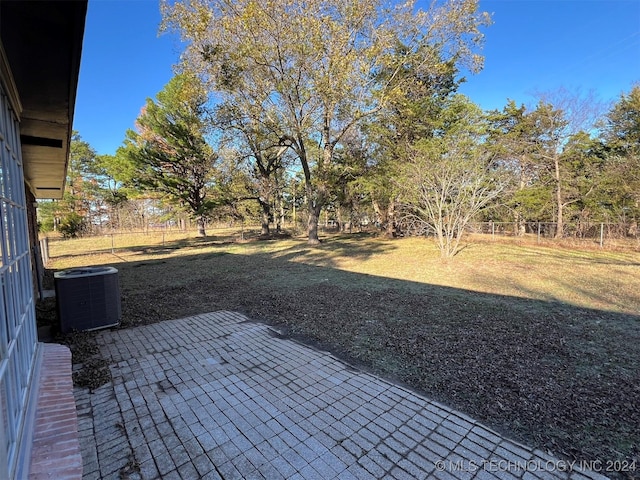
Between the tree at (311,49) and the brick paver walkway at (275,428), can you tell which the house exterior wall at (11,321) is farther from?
the tree at (311,49)

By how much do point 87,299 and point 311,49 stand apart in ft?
36.0

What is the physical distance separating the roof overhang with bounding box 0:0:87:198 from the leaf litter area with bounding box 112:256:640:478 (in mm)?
2932

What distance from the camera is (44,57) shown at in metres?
1.69

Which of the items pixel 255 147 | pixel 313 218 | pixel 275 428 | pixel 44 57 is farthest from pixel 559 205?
pixel 44 57

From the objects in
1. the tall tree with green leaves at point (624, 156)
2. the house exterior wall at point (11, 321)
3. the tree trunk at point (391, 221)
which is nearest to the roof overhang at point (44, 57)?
the house exterior wall at point (11, 321)

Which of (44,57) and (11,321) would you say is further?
(44,57)

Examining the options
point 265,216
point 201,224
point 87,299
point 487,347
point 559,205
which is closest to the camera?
point 487,347

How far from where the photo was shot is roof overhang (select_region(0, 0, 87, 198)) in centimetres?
132

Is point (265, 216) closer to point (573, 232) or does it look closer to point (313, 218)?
point (313, 218)

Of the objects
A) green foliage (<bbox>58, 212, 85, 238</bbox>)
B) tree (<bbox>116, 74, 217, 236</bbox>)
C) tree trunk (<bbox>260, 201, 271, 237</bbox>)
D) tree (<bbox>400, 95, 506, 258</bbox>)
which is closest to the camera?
tree (<bbox>400, 95, 506, 258</bbox>)

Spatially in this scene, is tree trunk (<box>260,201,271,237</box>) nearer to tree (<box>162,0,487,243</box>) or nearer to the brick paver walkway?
tree (<box>162,0,487,243</box>)

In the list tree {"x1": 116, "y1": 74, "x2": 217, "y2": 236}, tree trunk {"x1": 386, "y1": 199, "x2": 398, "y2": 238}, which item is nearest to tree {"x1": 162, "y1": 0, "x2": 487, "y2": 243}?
tree {"x1": 116, "y1": 74, "x2": 217, "y2": 236}

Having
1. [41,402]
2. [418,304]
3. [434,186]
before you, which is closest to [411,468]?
[41,402]

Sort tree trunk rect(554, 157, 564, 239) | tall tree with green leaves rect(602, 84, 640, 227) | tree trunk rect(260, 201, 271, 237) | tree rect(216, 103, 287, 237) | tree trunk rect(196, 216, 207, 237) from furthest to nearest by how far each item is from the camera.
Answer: tree trunk rect(196, 216, 207, 237), tree trunk rect(260, 201, 271, 237), tree trunk rect(554, 157, 564, 239), tree rect(216, 103, 287, 237), tall tree with green leaves rect(602, 84, 640, 227)
